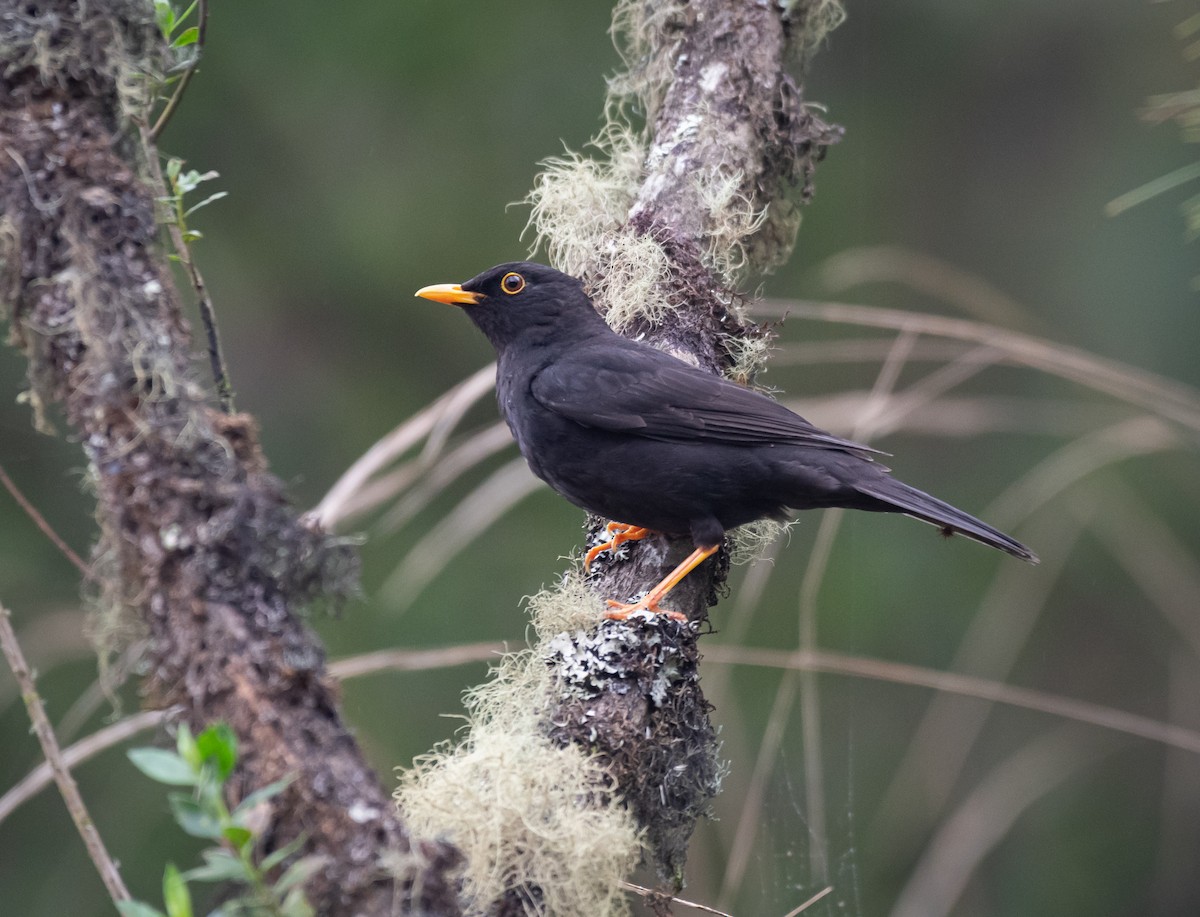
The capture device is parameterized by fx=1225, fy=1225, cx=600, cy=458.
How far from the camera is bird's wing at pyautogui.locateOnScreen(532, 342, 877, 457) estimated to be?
4102 mm

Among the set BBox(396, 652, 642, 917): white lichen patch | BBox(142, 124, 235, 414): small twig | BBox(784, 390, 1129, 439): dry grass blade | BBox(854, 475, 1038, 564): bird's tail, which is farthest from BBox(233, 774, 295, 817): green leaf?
BBox(784, 390, 1129, 439): dry grass blade

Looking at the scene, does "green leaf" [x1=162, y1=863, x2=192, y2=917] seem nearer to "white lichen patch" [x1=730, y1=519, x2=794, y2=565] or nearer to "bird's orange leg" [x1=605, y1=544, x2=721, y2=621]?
"bird's orange leg" [x1=605, y1=544, x2=721, y2=621]

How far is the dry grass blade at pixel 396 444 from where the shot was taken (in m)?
3.77

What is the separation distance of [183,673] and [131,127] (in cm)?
108

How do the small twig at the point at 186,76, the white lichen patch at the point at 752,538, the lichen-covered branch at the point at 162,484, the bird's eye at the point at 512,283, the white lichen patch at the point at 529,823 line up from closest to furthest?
the lichen-covered branch at the point at 162,484
the white lichen patch at the point at 529,823
the small twig at the point at 186,76
the white lichen patch at the point at 752,538
the bird's eye at the point at 512,283

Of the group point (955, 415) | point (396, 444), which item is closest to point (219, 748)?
point (396, 444)

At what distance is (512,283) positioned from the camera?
4.64m

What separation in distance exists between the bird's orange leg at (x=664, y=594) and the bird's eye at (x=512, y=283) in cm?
125

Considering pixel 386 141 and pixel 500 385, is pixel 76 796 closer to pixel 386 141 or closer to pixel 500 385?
pixel 500 385

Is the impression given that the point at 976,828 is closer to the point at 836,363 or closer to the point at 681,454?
the point at 681,454

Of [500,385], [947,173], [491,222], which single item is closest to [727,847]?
[500,385]

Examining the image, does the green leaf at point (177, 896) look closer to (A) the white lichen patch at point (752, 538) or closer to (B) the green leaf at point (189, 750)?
(B) the green leaf at point (189, 750)

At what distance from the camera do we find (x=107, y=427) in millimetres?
2160

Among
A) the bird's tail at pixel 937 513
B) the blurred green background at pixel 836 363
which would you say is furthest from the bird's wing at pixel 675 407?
the blurred green background at pixel 836 363
